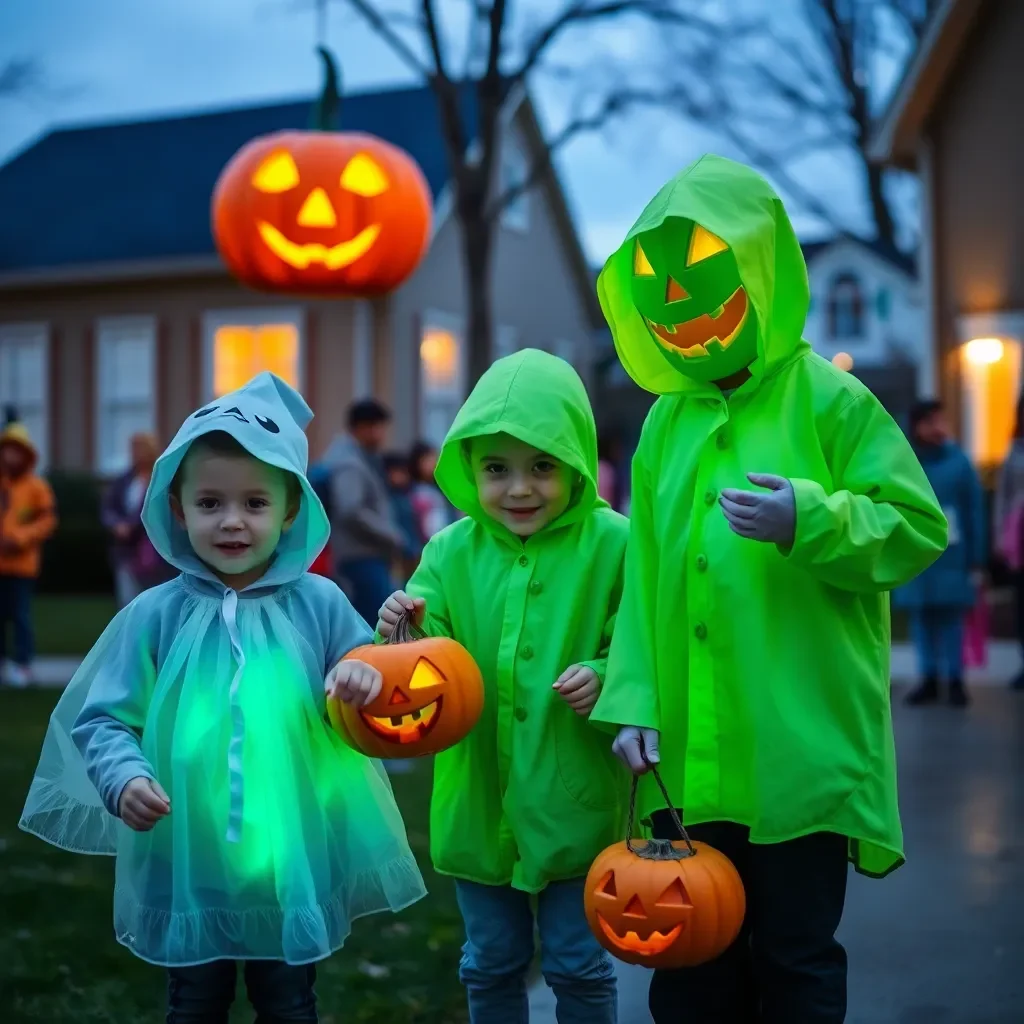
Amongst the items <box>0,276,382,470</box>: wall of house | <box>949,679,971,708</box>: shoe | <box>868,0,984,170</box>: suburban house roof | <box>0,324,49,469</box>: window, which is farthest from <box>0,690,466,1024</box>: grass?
<box>0,324,49,469</box>: window

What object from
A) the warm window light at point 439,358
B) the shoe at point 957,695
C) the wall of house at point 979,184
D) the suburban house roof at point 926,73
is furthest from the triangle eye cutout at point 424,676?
Answer: the warm window light at point 439,358

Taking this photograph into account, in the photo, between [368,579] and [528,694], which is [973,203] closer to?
[368,579]

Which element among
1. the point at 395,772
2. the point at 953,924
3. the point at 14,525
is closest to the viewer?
the point at 953,924

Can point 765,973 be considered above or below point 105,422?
below

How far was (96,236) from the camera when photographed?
21828 millimetres

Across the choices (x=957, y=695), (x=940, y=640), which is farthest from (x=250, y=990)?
(x=940, y=640)

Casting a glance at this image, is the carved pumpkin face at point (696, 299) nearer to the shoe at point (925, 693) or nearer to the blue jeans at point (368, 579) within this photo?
the blue jeans at point (368, 579)

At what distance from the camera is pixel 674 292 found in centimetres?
305

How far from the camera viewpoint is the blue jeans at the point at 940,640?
9266 millimetres

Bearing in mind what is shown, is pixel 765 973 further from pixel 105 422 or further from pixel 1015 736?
pixel 105 422

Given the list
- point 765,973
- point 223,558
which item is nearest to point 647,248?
point 223,558

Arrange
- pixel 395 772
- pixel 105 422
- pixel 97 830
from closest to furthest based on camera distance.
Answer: pixel 97 830 < pixel 395 772 < pixel 105 422

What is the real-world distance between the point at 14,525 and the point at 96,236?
40.9 feet

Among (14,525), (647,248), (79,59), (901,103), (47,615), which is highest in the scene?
(79,59)
